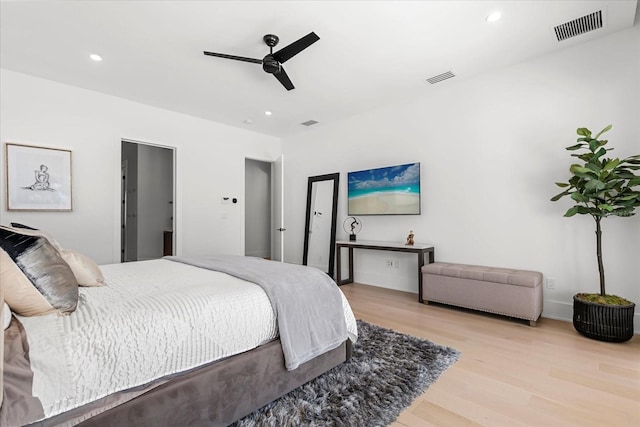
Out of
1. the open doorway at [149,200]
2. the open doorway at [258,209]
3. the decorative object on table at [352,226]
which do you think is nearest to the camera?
the decorative object on table at [352,226]

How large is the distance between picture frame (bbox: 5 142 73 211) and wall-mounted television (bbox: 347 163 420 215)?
3.70 metres

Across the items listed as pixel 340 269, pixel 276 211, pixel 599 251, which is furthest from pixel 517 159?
pixel 276 211

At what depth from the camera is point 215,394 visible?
1.39 meters

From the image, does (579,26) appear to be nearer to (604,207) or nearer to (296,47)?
(604,207)

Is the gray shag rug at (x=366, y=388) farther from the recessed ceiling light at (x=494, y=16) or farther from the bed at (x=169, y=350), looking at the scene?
the recessed ceiling light at (x=494, y=16)

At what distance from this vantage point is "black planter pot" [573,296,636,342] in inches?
93.7

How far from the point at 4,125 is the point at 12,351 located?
360 cm

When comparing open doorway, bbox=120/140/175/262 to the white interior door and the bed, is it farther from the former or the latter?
the bed

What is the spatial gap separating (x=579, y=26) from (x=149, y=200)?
659cm

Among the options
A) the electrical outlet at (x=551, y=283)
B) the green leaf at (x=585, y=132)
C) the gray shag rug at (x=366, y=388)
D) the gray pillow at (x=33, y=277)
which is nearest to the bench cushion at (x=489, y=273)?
the electrical outlet at (x=551, y=283)

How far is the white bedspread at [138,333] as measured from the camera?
1030 millimetres

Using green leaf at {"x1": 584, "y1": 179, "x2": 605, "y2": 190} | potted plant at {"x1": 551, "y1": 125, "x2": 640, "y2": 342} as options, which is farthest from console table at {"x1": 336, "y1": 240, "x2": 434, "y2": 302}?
green leaf at {"x1": 584, "y1": 179, "x2": 605, "y2": 190}

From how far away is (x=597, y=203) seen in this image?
8.30 ft

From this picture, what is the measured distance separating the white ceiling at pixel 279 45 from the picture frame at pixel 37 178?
874 mm
